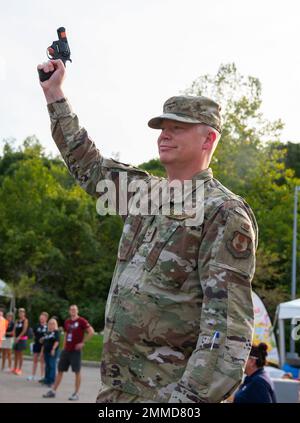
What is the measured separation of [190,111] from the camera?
3121 mm

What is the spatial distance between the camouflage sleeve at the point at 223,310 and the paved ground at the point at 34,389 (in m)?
11.6

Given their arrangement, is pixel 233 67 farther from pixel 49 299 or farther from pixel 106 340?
pixel 106 340

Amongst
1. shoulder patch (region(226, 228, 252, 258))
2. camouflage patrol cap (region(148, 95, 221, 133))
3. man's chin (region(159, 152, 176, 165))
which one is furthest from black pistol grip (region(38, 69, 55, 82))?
shoulder patch (region(226, 228, 252, 258))

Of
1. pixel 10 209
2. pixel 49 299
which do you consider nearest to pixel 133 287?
pixel 49 299

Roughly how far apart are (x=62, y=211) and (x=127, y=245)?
41.2 m

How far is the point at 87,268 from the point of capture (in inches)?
1720

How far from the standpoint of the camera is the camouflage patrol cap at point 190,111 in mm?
3121

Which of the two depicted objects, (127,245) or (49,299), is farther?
(49,299)

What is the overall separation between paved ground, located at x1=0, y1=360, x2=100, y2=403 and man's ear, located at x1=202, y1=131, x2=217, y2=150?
1144 centimetres

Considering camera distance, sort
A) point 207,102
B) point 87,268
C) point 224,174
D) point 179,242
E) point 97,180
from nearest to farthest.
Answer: point 179,242
point 207,102
point 97,180
point 224,174
point 87,268

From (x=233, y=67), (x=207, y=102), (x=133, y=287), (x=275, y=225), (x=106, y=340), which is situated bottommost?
(x=106, y=340)

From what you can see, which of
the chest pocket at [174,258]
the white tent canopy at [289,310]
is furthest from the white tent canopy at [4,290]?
the chest pocket at [174,258]

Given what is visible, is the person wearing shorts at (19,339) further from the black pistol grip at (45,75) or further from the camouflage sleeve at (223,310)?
the camouflage sleeve at (223,310)

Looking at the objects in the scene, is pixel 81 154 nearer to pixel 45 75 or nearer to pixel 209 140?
pixel 45 75
